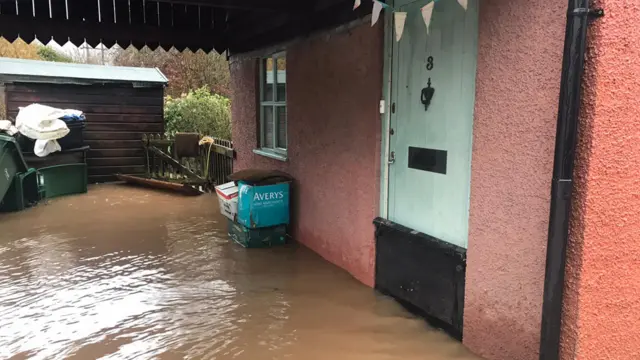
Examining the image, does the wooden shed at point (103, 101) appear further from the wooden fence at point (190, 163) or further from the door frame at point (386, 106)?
the door frame at point (386, 106)

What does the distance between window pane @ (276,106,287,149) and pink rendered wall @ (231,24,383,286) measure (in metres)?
0.36

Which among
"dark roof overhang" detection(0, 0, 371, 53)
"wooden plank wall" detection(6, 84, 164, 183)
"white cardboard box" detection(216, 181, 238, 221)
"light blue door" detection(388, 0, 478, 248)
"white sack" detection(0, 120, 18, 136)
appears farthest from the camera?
"wooden plank wall" detection(6, 84, 164, 183)

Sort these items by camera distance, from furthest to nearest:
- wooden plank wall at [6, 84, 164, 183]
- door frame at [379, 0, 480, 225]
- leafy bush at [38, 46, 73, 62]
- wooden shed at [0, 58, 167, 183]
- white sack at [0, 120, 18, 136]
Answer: leafy bush at [38, 46, 73, 62], wooden plank wall at [6, 84, 164, 183], wooden shed at [0, 58, 167, 183], white sack at [0, 120, 18, 136], door frame at [379, 0, 480, 225]

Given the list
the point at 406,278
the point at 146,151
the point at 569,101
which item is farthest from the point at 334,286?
the point at 146,151

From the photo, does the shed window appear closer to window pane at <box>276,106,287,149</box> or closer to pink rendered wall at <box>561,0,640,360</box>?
window pane at <box>276,106,287,149</box>

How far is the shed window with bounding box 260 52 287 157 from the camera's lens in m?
6.80

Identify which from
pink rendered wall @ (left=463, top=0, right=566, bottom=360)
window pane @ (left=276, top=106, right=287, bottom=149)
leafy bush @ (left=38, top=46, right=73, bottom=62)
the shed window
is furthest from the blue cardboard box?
leafy bush @ (left=38, top=46, right=73, bottom=62)

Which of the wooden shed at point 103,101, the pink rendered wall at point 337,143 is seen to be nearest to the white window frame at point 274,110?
the pink rendered wall at point 337,143

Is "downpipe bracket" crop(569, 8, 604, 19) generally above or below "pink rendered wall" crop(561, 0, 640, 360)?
above

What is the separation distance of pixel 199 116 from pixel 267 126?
22.2 ft

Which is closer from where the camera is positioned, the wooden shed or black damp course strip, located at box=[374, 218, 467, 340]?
black damp course strip, located at box=[374, 218, 467, 340]

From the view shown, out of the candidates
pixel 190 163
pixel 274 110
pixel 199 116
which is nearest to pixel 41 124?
pixel 190 163

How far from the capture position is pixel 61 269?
5.17m

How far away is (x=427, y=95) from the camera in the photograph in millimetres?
3787
